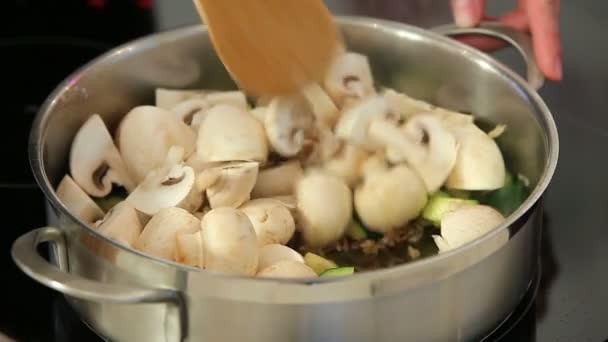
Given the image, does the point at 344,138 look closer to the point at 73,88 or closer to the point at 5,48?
the point at 73,88

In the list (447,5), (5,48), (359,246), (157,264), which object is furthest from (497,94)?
(5,48)

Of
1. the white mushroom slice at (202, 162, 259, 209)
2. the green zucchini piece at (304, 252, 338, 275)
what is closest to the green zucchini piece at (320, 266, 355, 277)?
the green zucchini piece at (304, 252, 338, 275)

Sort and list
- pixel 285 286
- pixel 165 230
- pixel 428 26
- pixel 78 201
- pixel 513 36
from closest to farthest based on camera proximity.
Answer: pixel 285 286, pixel 165 230, pixel 78 201, pixel 513 36, pixel 428 26

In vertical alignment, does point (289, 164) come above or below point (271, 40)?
below

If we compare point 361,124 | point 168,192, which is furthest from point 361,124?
point 168,192

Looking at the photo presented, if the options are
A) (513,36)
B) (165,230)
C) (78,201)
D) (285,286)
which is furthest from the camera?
(513,36)

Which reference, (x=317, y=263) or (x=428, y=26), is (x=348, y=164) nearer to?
(x=317, y=263)

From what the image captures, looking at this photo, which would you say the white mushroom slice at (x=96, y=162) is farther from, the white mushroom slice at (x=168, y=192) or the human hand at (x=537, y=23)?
the human hand at (x=537, y=23)

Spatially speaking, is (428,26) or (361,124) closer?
(361,124)
